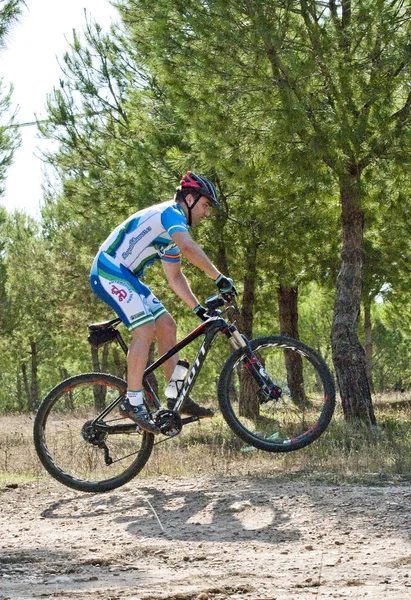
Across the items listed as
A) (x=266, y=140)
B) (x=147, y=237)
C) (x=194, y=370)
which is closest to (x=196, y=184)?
(x=147, y=237)

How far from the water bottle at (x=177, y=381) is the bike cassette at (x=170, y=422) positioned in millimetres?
144

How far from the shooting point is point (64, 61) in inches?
685

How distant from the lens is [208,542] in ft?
16.4

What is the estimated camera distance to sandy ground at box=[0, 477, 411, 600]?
12.8ft

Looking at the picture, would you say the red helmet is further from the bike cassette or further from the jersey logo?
the bike cassette

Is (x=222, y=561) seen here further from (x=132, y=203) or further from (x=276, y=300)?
(x=276, y=300)

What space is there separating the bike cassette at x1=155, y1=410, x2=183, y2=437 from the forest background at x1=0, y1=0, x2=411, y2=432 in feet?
14.7

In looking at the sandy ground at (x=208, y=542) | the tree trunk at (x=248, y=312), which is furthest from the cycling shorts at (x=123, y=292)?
the tree trunk at (x=248, y=312)

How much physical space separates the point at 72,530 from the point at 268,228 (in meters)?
9.80

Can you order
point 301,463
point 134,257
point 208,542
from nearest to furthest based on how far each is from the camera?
point 208,542 → point 134,257 → point 301,463

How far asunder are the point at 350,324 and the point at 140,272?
5.70 metres

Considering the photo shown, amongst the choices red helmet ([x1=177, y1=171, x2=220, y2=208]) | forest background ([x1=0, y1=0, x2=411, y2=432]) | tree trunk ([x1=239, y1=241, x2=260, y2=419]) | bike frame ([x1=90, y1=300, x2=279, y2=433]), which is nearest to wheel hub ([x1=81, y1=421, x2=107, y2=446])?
bike frame ([x1=90, y1=300, x2=279, y2=433])

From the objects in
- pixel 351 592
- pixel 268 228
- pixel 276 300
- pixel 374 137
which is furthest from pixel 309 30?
pixel 276 300

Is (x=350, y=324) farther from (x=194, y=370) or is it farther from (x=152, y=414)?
(x=152, y=414)
